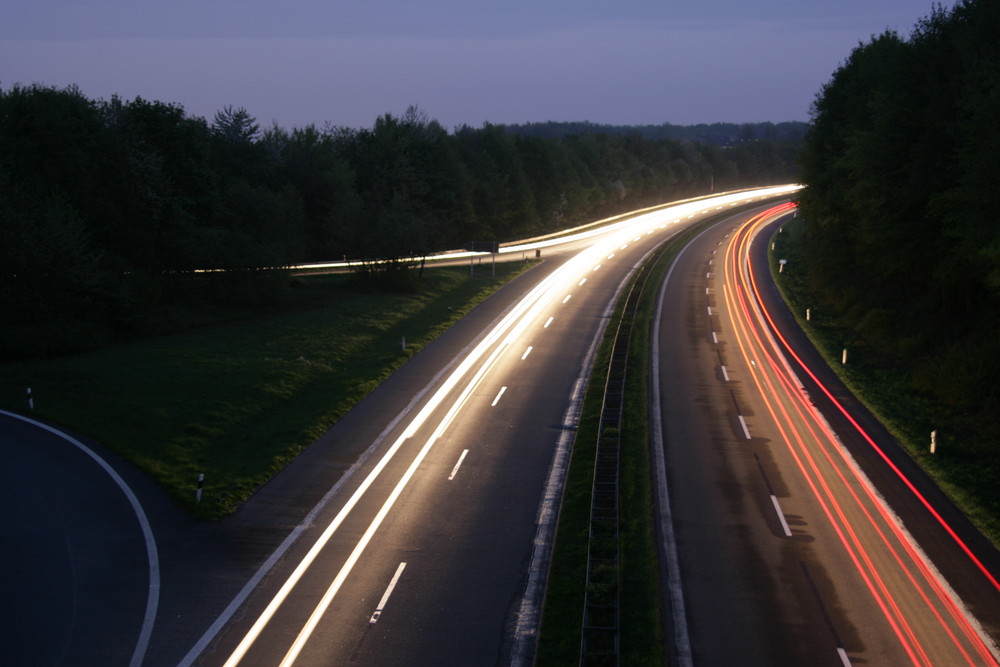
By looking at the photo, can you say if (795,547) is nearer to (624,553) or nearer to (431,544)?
(624,553)

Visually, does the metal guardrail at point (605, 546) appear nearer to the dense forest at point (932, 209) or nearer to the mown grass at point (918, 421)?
the mown grass at point (918, 421)

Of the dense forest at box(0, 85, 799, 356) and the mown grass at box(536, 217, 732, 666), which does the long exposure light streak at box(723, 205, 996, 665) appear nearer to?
the mown grass at box(536, 217, 732, 666)

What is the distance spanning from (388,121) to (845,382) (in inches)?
2545

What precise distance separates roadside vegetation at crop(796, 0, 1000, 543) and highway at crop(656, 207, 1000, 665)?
2346mm

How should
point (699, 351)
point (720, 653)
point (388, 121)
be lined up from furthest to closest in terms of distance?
point (388, 121), point (699, 351), point (720, 653)

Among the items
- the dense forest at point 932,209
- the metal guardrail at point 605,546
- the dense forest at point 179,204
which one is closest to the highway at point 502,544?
the metal guardrail at point 605,546

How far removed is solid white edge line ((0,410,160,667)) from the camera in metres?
12.4

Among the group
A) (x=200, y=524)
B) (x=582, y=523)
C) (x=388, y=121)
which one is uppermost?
(x=388, y=121)

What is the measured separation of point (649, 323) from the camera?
134 ft

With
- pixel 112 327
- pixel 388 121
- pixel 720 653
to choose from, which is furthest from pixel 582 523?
pixel 388 121

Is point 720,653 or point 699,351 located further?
point 699,351

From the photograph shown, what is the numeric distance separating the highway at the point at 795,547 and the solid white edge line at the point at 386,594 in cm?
534

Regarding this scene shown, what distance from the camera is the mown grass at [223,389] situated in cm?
2092

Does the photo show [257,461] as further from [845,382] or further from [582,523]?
[845,382]
